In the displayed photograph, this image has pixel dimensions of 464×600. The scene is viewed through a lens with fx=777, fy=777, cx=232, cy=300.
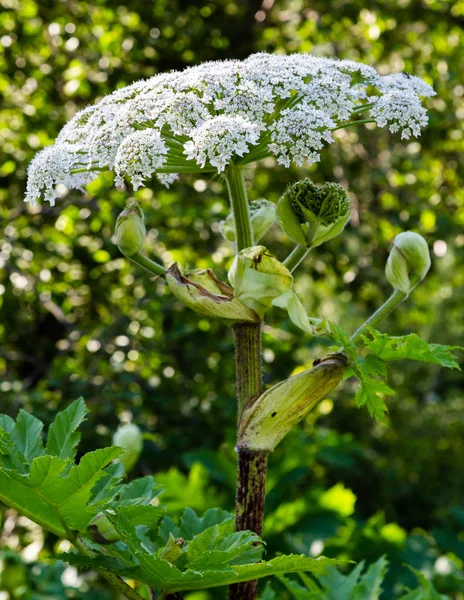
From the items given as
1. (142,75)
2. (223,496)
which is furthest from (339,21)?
(223,496)

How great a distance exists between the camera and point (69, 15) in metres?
3.01

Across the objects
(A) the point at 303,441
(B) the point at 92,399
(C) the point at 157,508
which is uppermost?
(C) the point at 157,508

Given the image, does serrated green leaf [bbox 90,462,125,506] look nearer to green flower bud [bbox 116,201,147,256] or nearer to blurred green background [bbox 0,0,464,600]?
green flower bud [bbox 116,201,147,256]

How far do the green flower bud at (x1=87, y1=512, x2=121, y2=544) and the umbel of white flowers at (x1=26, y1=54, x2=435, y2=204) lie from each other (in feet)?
1.09

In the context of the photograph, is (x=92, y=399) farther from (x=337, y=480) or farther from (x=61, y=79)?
(x=337, y=480)

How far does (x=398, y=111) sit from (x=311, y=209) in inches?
5.4

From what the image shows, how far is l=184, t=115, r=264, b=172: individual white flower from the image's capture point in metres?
0.71

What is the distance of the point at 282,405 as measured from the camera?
2.65 feet

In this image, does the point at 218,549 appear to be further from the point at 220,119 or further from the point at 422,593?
the point at 422,593

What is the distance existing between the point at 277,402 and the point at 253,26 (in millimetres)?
2750

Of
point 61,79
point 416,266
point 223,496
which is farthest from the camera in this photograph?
point 61,79

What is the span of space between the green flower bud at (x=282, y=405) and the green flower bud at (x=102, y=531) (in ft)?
0.51

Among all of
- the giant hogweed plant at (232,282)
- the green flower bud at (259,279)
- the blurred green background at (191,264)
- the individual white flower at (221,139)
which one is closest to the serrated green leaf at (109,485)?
the giant hogweed plant at (232,282)

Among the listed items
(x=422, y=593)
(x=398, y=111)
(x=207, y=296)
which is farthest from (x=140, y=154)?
(x=422, y=593)
